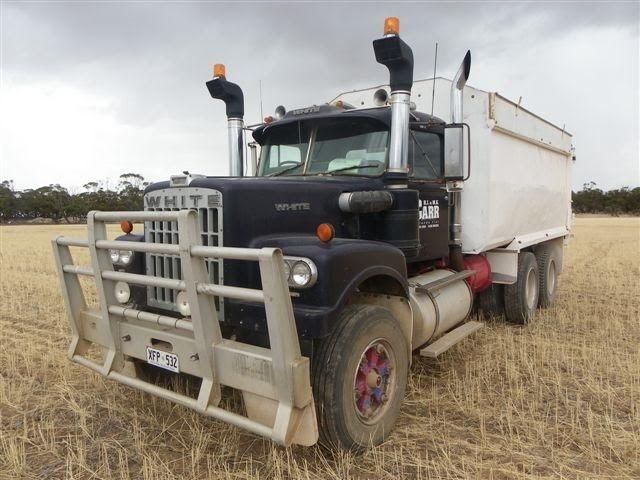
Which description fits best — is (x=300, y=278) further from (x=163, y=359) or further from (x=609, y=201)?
(x=609, y=201)

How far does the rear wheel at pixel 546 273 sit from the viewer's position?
25.7 feet

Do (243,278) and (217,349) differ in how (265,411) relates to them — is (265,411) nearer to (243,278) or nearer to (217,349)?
(217,349)

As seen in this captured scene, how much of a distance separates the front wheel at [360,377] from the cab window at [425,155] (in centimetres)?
182

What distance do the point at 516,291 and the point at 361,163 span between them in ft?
11.6

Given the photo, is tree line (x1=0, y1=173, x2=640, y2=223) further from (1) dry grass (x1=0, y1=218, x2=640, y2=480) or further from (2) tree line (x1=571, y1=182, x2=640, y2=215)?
(1) dry grass (x1=0, y1=218, x2=640, y2=480)

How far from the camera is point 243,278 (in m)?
3.35

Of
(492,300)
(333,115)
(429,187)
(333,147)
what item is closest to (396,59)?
(333,115)

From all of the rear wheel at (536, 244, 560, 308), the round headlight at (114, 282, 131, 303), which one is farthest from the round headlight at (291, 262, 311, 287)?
the rear wheel at (536, 244, 560, 308)

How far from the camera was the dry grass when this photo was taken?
3.17 m

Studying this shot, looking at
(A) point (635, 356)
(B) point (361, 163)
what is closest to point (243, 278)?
(B) point (361, 163)

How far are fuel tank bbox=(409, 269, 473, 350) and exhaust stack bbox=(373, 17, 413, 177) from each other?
1.15 meters

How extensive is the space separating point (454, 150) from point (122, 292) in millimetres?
3091

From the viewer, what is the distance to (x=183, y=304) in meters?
3.30

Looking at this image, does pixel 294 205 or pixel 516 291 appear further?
pixel 516 291
